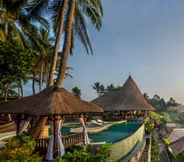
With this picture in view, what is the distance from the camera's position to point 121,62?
97.9 feet

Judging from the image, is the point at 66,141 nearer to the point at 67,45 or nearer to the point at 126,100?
the point at 67,45

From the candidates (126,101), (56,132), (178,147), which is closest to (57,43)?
(56,132)

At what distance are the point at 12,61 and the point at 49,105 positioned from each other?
35.8ft

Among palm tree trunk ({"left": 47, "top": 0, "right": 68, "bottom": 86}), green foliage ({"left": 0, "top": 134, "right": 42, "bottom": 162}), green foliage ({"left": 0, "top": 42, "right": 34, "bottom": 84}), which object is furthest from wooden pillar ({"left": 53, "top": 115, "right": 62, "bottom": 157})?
green foliage ({"left": 0, "top": 42, "right": 34, "bottom": 84})

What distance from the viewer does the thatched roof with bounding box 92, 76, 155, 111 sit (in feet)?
75.8

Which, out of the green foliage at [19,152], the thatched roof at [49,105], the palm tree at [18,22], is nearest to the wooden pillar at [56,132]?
the thatched roof at [49,105]

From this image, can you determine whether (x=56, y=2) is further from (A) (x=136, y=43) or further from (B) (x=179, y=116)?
(B) (x=179, y=116)

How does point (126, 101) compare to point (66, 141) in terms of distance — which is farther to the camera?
point (126, 101)

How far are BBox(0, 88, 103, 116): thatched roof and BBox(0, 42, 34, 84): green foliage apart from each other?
349 inches

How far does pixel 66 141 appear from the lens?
11141 mm

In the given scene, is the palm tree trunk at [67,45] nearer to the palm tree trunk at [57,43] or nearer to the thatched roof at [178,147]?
the palm tree trunk at [57,43]

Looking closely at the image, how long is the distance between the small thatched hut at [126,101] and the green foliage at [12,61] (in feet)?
24.8

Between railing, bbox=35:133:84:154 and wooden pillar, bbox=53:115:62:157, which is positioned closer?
wooden pillar, bbox=53:115:62:157

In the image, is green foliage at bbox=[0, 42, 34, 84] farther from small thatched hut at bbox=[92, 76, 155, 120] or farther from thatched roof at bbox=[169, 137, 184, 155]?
thatched roof at bbox=[169, 137, 184, 155]
